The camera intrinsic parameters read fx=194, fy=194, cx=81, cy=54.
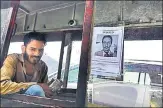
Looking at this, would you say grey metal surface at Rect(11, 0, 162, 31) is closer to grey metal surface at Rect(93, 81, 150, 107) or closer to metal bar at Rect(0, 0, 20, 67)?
metal bar at Rect(0, 0, 20, 67)

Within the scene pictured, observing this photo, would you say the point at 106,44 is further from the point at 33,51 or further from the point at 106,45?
the point at 33,51

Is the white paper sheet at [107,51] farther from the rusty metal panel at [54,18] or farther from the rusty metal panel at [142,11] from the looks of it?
→ the rusty metal panel at [54,18]

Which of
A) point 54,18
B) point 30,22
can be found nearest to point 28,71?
point 30,22

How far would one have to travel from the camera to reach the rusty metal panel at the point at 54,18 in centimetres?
186

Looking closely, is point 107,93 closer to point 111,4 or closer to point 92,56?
point 92,56

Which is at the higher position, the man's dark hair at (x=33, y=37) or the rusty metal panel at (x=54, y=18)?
the rusty metal panel at (x=54, y=18)

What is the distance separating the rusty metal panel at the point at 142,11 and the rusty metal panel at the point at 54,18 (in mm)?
593

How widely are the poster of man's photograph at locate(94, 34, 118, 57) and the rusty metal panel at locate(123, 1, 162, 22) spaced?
0.81 ft

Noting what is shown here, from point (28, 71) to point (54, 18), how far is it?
2.08ft

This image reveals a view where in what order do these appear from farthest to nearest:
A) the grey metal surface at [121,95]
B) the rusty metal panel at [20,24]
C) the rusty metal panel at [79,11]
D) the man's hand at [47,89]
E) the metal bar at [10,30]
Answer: the rusty metal panel at [79,11] < the rusty metal panel at [20,24] < the metal bar at [10,30] < the man's hand at [47,89] < the grey metal surface at [121,95]

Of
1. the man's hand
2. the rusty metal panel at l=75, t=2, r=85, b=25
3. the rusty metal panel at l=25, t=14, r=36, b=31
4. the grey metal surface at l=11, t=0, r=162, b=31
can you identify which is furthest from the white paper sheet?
the rusty metal panel at l=25, t=14, r=36, b=31

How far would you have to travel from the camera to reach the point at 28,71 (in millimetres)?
1619

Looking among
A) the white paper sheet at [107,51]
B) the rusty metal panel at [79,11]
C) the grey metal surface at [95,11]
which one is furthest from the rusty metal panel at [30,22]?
the white paper sheet at [107,51]

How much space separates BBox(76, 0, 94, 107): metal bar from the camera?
1250 mm
